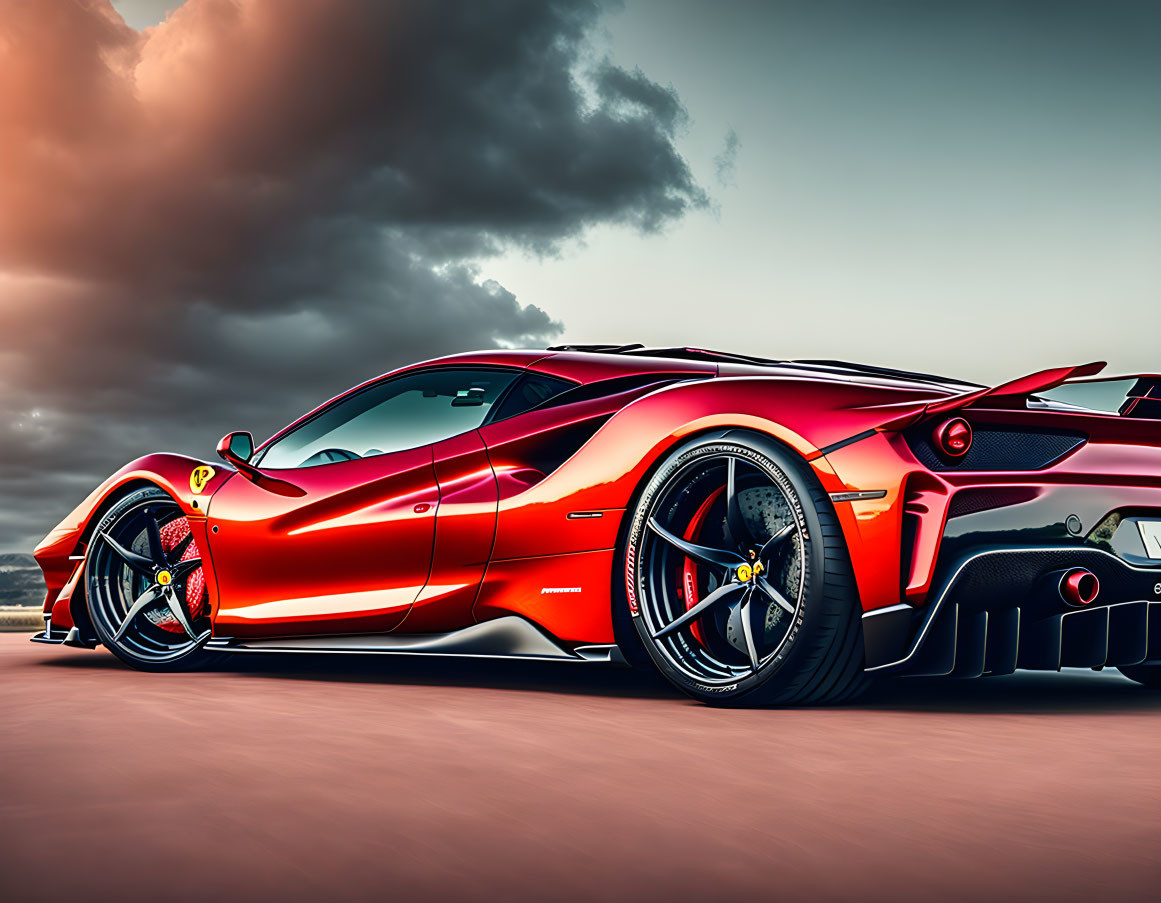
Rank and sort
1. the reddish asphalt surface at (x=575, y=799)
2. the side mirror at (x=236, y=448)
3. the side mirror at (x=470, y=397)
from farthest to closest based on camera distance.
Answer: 1. the side mirror at (x=236, y=448)
2. the side mirror at (x=470, y=397)
3. the reddish asphalt surface at (x=575, y=799)

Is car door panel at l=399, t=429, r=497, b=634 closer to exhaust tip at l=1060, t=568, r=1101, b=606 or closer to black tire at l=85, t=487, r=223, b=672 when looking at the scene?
black tire at l=85, t=487, r=223, b=672

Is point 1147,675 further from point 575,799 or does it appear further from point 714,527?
point 575,799

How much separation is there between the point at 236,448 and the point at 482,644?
1.74 m

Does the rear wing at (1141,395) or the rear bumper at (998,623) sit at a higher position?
the rear wing at (1141,395)

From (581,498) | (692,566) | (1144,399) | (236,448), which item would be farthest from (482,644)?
(1144,399)

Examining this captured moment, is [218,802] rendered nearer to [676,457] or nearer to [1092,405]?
[676,457]

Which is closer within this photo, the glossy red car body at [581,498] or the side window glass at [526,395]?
the glossy red car body at [581,498]

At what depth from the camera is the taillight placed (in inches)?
138

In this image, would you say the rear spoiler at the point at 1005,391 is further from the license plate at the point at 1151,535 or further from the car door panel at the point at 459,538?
the car door panel at the point at 459,538

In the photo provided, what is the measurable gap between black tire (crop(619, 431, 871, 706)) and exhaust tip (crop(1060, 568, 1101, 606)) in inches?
22.4

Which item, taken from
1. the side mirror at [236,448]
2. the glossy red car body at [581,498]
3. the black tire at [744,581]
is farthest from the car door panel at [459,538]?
the side mirror at [236,448]

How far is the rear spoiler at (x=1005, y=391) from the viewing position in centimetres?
329

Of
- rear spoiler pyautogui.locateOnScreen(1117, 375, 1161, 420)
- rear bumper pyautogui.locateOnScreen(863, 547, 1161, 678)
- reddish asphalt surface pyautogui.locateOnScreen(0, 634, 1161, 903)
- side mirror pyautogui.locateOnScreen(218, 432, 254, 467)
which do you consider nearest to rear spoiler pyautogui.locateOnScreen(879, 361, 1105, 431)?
rear bumper pyautogui.locateOnScreen(863, 547, 1161, 678)

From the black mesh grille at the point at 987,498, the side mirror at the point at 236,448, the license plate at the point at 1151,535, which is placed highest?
the side mirror at the point at 236,448
